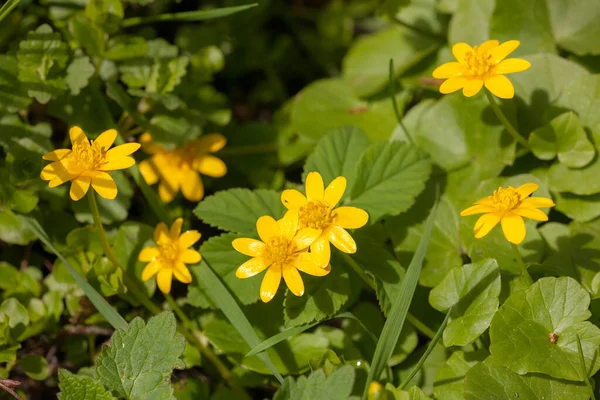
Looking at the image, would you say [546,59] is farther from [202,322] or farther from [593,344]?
[202,322]

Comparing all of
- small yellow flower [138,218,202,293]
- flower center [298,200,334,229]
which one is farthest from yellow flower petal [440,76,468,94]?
small yellow flower [138,218,202,293]

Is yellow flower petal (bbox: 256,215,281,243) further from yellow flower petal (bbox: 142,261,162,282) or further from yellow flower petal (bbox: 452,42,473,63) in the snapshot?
yellow flower petal (bbox: 452,42,473,63)

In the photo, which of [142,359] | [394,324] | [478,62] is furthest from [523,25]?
[142,359]

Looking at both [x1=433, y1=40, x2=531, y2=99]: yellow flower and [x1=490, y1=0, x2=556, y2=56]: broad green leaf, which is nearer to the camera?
[x1=433, y1=40, x2=531, y2=99]: yellow flower

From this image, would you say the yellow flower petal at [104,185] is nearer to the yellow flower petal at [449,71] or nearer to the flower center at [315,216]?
the flower center at [315,216]

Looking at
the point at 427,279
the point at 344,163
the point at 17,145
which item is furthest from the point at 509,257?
the point at 17,145

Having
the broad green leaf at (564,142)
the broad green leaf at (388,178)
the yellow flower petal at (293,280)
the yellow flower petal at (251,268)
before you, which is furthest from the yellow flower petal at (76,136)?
the broad green leaf at (564,142)

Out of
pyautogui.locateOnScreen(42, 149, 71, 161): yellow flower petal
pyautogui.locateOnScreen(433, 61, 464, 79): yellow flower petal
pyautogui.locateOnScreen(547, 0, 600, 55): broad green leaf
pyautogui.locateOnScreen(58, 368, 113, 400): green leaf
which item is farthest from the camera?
pyautogui.locateOnScreen(547, 0, 600, 55): broad green leaf

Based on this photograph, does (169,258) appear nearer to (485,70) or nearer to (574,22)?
(485,70)
